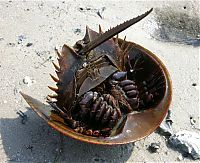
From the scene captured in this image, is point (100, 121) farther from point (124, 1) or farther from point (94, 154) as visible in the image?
point (124, 1)

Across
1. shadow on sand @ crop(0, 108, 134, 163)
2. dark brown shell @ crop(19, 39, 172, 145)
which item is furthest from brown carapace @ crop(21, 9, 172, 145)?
shadow on sand @ crop(0, 108, 134, 163)

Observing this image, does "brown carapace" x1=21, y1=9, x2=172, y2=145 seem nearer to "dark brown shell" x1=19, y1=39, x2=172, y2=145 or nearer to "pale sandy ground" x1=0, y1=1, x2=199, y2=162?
"dark brown shell" x1=19, y1=39, x2=172, y2=145

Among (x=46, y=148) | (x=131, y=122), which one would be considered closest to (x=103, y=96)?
(x=131, y=122)

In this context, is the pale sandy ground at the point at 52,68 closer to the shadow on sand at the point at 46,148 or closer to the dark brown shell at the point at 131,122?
the shadow on sand at the point at 46,148

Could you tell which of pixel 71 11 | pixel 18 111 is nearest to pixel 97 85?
pixel 18 111

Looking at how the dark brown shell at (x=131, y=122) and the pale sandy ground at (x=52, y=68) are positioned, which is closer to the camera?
the dark brown shell at (x=131, y=122)

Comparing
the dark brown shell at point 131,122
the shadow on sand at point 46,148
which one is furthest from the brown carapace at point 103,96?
the shadow on sand at point 46,148
